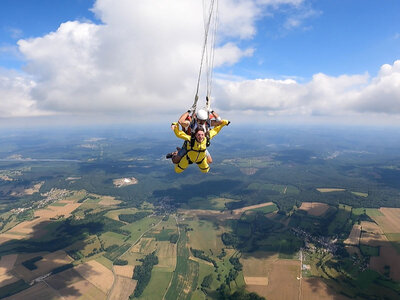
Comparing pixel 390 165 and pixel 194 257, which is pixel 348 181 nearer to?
pixel 390 165

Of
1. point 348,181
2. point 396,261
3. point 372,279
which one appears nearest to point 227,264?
point 372,279

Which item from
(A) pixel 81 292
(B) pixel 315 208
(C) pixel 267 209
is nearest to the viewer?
(A) pixel 81 292

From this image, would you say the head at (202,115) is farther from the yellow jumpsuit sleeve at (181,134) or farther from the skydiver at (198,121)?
the yellow jumpsuit sleeve at (181,134)

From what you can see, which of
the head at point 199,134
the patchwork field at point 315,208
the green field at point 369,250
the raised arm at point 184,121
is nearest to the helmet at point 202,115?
the raised arm at point 184,121

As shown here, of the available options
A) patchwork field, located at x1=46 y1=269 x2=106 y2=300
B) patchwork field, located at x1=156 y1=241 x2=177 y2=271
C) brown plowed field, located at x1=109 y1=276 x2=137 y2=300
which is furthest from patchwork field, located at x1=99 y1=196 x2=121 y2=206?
brown plowed field, located at x1=109 y1=276 x2=137 y2=300

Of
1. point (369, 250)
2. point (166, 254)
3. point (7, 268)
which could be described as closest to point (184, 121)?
point (166, 254)

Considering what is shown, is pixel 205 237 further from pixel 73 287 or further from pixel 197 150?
pixel 197 150
